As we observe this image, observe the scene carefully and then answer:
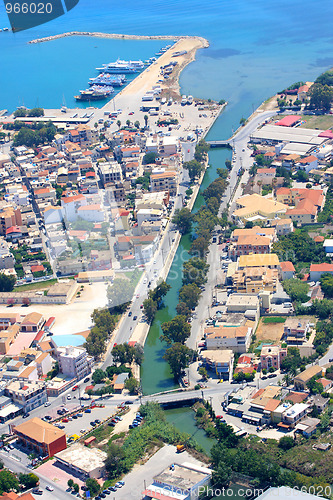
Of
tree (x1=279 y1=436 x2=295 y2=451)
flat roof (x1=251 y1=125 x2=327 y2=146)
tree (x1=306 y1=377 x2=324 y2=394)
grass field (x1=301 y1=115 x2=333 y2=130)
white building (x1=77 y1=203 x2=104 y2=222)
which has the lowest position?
grass field (x1=301 y1=115 x2=333 y2=130)

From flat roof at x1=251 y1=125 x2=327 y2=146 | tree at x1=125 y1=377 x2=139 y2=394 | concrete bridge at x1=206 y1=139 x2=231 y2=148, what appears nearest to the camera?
tree at x1=125 y1=377 x2=139 y2=394

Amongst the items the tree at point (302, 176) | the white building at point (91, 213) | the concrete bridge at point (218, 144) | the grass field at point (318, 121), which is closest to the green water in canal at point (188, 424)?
the white building at point (91, 213)

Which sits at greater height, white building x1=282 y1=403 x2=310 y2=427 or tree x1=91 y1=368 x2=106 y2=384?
white building x1=282 y1=403 x2=310 y2=427

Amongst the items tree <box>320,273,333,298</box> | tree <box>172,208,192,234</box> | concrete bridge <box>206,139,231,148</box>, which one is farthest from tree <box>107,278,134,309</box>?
concrete bridge <box>206,139,231,148</box>

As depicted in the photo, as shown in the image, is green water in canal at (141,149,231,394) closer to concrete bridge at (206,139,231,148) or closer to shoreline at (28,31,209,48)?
concrete bridge at (206,139,231,148)

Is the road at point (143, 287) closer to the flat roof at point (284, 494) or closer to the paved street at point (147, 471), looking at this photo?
the paved street at point (147, 471)

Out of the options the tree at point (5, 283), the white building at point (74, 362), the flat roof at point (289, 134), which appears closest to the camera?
the white building at point (74, 362)

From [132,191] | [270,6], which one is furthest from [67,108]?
[270,6]
